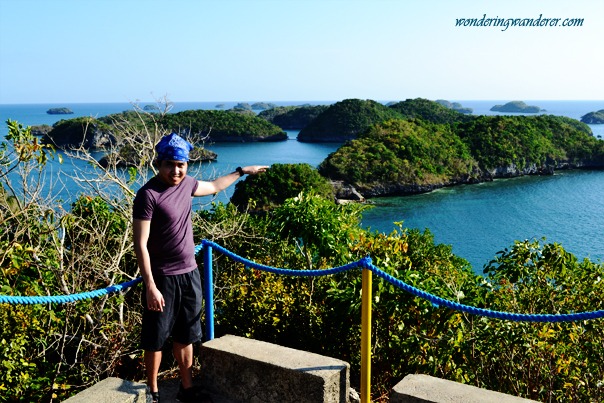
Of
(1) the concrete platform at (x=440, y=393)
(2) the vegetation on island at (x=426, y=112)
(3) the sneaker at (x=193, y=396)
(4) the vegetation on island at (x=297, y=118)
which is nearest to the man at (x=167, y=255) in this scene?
(3) the sneaker at (x=193, y=396)

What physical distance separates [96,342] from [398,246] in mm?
2759

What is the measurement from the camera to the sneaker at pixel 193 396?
13.4ft

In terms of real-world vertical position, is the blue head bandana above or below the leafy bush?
above

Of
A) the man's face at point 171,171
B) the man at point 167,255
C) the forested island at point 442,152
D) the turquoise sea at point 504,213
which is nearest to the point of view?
the man at point 167,255

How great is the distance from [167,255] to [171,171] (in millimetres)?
531

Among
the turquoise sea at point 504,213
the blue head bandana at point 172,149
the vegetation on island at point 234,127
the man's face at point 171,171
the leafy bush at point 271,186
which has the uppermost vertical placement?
the blue head bandana at point 172,149

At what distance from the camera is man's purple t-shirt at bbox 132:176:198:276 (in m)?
3.55

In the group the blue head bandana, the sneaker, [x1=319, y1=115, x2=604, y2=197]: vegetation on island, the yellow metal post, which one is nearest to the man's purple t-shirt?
the blue head bandana

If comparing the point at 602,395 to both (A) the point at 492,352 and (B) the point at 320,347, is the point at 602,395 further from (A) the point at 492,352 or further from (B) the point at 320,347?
(B) the point at 320,347

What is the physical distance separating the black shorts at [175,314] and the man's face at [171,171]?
611mm

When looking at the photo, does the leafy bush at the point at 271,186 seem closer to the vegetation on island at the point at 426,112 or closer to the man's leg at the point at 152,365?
the man's leg at the point at 152,365

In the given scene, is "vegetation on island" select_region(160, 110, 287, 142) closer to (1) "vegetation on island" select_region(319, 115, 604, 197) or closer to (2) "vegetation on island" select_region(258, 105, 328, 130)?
(2) "vegetation on island" select_region(258, 105, 328, 130)

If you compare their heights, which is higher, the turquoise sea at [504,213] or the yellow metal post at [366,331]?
the yellow metal post at [366,331]

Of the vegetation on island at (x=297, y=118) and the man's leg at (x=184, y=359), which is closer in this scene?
the man's leg at (x=184, y=359)
